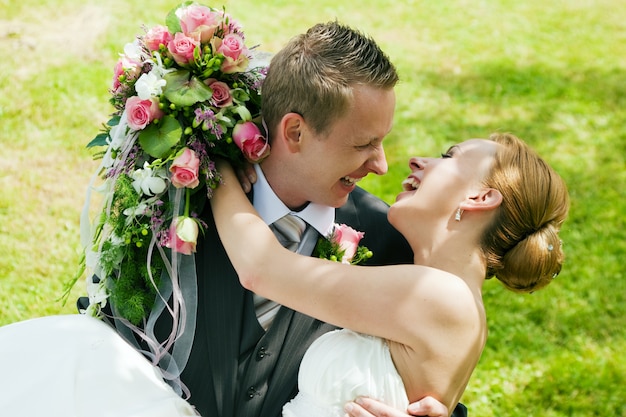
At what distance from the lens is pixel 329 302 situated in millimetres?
3008

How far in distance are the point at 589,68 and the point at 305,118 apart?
22.7 ft

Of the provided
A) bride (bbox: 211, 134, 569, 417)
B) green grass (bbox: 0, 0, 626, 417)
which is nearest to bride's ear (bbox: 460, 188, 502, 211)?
bride (bbox: 211, 134, 569, 417)

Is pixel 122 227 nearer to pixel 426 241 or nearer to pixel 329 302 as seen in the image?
pixel 329 302

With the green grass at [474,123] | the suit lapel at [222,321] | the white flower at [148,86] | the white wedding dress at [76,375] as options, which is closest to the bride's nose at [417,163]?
the suit lapel at [222,321]

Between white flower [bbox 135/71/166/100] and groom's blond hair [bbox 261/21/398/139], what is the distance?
54 cm

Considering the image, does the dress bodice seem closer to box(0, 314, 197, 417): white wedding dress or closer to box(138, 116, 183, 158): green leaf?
box(0, 314, 197, 417): white wedding dress

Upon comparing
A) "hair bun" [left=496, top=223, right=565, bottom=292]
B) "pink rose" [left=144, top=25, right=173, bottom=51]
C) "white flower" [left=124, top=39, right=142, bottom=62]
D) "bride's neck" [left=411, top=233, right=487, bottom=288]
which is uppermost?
Answer: "pink rose" [left=144, top=25, right=173, bottom=51]

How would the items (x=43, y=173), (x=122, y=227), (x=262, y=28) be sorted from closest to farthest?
(x=122, y=227)
(x=43, y=173)
(x=262, y=28)

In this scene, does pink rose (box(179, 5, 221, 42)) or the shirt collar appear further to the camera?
the shirt collar

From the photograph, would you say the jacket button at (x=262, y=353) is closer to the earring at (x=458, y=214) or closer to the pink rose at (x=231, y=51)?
the earring at (x=458, y=214)

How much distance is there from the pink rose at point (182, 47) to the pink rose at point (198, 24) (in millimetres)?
48

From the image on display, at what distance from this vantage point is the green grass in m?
5.31

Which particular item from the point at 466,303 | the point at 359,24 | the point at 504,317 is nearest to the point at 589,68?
the point at 359,24

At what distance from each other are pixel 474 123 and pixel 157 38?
5252 millimetres
